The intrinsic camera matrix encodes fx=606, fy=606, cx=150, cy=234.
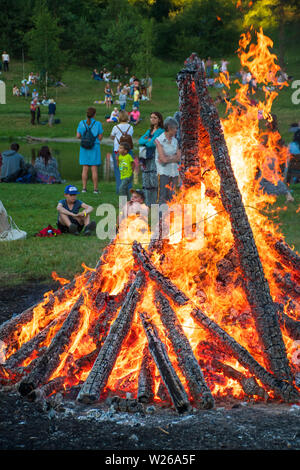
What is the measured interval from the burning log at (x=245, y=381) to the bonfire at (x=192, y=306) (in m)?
0.01

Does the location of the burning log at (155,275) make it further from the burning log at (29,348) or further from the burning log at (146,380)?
the burning log at (29,348)

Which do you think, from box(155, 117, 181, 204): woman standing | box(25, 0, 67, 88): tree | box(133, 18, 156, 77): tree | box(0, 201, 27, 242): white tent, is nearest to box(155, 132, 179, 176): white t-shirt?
box(155, 117, 181, 204): woman standing

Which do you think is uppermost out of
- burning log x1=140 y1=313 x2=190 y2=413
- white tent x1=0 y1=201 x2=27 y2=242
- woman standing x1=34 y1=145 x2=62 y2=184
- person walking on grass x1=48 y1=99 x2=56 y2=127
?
person walking on grass x1=48 y1=99 x2=56 y2=127

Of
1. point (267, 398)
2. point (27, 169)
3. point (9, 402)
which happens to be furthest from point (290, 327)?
point (27, 169)

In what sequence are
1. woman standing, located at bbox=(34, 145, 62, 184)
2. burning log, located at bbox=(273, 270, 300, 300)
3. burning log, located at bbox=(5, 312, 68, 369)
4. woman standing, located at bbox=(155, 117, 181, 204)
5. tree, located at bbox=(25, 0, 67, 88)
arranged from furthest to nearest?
tree, located at bbox=(25, 0, 67, 88) < woman standing, located at bbox=(34, 145, 62, 184) < woman standing, located at bbox=(155, 117, 181, 204) < burning log, located at bbox=(273, 270, 300, 300) < burning log, located at bbox=(5, 312, 68, 369)

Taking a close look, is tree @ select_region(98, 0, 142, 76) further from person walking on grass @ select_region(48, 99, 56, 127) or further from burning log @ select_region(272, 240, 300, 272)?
burning log @ select_region(272, 240, 300, 272)

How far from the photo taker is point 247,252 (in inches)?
202

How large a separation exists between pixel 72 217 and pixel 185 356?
246 inches

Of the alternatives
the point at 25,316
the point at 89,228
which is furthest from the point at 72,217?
the point at 25,316

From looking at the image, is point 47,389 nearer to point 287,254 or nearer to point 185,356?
point 185,356

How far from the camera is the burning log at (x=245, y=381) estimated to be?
4.82 m

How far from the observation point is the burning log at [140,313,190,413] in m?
4.58

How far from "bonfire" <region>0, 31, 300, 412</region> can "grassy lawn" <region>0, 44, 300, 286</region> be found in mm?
787
